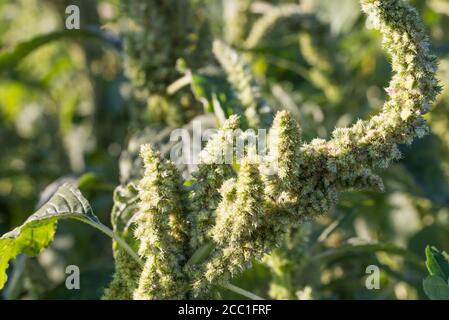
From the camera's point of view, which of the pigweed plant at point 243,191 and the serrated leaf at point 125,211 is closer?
the pigweed plant at point 243,191

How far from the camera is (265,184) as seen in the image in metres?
1.23

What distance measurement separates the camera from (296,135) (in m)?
1.20

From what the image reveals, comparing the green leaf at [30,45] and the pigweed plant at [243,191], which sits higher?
the green leaf at [30,45]

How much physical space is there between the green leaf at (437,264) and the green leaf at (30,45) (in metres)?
1.31

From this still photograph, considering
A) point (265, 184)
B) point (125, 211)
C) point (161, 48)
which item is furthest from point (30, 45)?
point (265, 184)

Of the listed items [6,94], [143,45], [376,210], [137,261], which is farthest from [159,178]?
[6,94]

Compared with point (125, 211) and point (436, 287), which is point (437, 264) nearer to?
point (436, 287)

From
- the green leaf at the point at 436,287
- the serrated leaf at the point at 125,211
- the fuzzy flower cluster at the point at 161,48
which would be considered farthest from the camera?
the fuzzy flower cluster at the point at 161,48

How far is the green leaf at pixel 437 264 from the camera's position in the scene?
133 cm

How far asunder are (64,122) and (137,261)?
185cm

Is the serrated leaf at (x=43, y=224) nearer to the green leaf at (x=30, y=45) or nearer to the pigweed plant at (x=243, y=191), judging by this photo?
the pigweed plant at (x=243, y=191)

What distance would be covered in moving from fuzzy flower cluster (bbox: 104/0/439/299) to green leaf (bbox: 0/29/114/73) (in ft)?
3.18

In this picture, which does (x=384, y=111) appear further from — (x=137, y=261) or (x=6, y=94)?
(x=6, y=94)

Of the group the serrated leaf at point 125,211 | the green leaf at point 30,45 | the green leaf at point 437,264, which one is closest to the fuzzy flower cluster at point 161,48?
the green leaf at point 30,45
